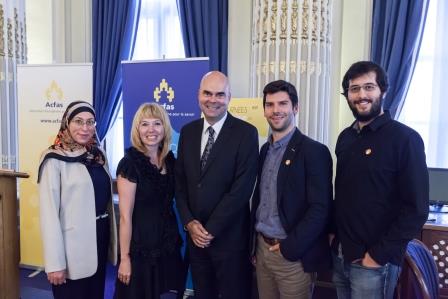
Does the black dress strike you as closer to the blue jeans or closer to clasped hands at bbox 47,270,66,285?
clasped hands at bbox 47,270,66,285

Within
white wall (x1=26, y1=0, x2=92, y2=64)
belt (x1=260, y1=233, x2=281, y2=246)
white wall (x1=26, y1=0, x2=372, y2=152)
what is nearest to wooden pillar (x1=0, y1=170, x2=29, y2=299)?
belt (x1=260, y1=233, x2=281, y2=246)

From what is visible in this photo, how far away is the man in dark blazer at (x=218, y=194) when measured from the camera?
1.89 meters

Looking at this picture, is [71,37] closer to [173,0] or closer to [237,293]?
[173,0]

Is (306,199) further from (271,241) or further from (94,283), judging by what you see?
(94,283)

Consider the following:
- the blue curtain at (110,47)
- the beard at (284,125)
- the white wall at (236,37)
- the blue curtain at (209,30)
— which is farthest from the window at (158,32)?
the beard at (284,125)

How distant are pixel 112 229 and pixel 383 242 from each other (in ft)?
4.61

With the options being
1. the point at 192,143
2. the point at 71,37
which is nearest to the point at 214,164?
the point at 192,143

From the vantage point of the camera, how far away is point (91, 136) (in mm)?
2082

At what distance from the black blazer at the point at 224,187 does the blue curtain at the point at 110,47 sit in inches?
102

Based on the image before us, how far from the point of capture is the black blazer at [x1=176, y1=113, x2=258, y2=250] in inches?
73.7

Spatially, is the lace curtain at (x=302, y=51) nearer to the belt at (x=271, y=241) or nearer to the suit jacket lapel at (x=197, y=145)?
the suit jacket lapel at (x=197, y=145)

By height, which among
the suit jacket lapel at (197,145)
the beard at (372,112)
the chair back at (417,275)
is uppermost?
the beard at (372,112)

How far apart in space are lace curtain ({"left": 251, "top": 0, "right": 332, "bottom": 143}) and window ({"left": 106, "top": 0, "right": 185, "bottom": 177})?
3.58 feet

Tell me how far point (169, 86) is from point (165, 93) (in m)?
0.06
